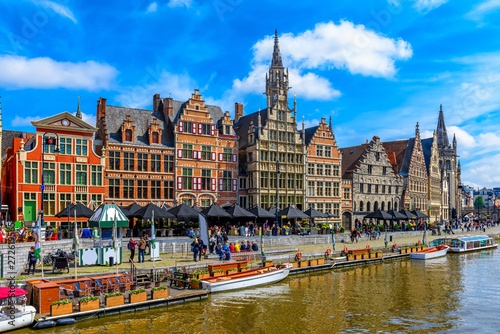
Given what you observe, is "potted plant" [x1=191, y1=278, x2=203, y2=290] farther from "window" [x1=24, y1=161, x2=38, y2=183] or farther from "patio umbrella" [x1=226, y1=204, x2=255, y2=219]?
"window" [x1=24, y1=161, x2=38, y2=183]

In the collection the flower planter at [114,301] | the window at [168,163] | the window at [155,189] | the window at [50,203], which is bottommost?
the flower planter at [114,301]

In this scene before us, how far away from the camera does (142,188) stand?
43969 mm

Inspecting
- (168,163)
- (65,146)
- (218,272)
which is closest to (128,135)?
(168,163)

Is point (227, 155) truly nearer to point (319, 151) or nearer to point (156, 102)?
point (156, 102)

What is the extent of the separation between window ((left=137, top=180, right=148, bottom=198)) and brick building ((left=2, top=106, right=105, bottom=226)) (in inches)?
145

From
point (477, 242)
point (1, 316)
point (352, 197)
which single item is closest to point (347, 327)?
point (1, 316)

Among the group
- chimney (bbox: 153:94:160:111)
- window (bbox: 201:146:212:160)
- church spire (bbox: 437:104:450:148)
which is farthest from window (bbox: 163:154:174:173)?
church spire (bbox: 437:104:450:148)

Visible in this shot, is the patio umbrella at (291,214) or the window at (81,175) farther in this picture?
the patio umbrella at (291,214)

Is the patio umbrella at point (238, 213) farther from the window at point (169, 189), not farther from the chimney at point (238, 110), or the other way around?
the chimney at point (238, 110)

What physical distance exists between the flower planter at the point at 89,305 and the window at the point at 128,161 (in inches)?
995

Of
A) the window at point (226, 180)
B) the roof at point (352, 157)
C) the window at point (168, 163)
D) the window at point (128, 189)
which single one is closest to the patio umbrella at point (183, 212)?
the window at point (128, 189)

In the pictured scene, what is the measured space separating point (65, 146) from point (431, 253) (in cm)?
3455

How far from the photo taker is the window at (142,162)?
4391 centimetres

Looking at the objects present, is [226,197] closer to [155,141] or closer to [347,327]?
[155,141]
